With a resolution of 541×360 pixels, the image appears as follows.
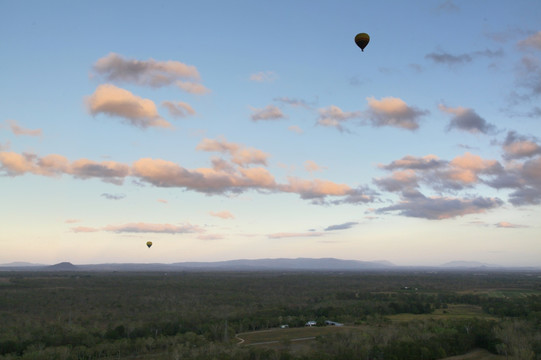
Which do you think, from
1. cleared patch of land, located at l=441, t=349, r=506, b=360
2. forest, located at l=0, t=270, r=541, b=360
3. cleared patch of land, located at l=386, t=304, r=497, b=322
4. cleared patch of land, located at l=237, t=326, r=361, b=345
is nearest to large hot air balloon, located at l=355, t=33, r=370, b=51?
forest, located at l=0, t=270, r=541, b=360

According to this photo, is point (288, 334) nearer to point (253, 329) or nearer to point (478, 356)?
point (253, 329)

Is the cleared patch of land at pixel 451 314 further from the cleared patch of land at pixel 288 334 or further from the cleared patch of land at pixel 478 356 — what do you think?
the cleared patch of land at pixel 478 356

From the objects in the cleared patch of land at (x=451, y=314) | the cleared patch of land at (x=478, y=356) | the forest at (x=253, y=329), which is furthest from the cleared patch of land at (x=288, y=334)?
the cleared patch of land at (x=451, y=314)

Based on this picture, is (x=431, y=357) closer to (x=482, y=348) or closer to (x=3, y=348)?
(x=482, y=348)

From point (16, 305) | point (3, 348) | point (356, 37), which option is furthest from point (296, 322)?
point (16, 305)

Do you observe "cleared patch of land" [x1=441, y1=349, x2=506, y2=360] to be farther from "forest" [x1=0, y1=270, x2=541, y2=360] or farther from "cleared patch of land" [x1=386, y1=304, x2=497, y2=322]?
"cleared patch of land" [x1=386, y1=304, x2=497, y2=322]

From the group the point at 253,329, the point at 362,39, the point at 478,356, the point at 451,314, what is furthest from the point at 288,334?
the point at 362,39

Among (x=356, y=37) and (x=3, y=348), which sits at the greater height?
(x=356, y=37)

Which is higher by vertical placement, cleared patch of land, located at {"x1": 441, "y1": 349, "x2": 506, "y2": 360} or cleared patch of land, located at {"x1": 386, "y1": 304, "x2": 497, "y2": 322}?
cleared patch of land, located at {"x1": 441, "y1": 349, "x2": 506, "y2": 360}
